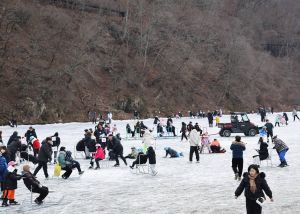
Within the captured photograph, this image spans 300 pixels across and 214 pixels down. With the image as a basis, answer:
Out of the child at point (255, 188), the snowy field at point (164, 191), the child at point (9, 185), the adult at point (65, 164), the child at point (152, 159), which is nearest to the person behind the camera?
the child at point (255, 188)

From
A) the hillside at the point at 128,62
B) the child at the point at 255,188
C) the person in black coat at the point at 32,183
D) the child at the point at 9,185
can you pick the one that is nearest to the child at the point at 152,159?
the person in black coat at the point at 32,183

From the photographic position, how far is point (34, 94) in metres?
52.7

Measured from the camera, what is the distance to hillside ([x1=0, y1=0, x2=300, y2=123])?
54812 mm

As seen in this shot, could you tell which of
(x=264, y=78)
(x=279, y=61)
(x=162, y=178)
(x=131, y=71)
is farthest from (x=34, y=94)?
(x=279, y=61)

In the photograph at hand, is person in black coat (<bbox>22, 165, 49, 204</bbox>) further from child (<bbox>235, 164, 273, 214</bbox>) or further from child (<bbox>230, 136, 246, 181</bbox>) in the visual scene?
child (<bbox>230, 136, 246, 181</bbox>)

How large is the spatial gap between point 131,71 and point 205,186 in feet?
181

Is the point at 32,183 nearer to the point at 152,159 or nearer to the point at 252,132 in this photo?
the point at 152,159

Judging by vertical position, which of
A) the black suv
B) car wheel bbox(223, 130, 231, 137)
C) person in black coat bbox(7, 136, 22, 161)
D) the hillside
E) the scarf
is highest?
the hillside

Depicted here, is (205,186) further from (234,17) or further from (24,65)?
(234,17)

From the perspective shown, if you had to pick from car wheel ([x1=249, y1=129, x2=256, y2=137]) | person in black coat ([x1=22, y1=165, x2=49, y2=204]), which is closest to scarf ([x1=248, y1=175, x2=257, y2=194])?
person in black coat ([x1=22, y1=165, x2=49, y2=204])

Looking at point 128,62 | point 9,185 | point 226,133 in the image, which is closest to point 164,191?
point 9,185

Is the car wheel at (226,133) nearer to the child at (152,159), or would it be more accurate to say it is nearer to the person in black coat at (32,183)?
the child at (152,159)

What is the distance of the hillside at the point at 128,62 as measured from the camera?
54.8m

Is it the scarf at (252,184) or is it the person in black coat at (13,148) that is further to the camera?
the person in black coat at (13,148)
